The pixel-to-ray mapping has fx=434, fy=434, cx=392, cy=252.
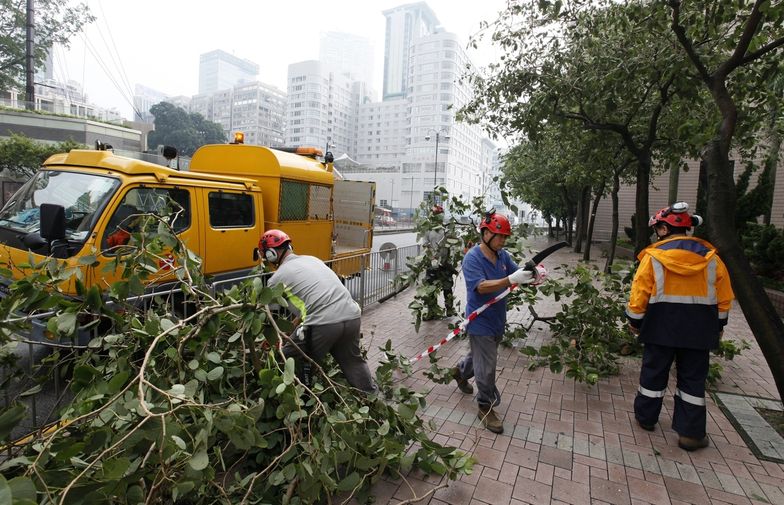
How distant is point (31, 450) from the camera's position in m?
1.91

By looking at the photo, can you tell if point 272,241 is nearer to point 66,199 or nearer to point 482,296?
point 482,296

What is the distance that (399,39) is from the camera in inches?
5753

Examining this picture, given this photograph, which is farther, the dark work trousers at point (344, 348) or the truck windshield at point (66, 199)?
the truck windshield at point (66, 199)

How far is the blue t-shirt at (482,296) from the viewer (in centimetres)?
358

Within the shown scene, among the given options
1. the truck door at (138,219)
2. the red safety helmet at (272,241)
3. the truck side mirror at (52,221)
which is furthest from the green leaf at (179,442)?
the truck side mirror at (52,221)

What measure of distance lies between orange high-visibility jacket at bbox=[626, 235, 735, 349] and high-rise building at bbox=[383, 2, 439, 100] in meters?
148

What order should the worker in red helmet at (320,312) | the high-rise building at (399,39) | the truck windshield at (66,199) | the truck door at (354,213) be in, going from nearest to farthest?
the worker in red helmet at (320,312) < the truck windshield at (66,199) < the truck door at (354,213) < the high-rise building at (399,39)

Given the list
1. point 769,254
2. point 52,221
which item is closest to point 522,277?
point 52,221

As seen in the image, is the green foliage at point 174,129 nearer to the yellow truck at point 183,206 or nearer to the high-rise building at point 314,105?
the high-rise building at point 314,105

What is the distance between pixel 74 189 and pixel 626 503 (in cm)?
563

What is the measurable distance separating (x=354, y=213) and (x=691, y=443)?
7.21 meters

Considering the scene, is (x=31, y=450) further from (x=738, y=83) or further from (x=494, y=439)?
(x=738, y=83)

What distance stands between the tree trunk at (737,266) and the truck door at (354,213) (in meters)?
6.24

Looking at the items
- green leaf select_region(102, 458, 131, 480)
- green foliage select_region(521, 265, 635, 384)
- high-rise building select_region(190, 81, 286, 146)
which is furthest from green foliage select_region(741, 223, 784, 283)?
high-rise building select_region(190, 81, 286, 146)
